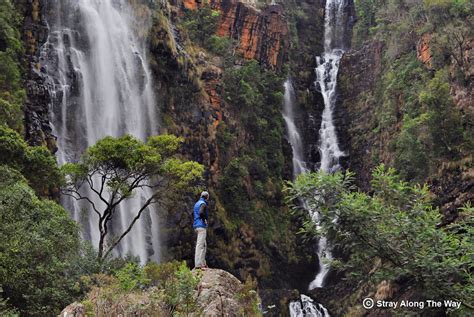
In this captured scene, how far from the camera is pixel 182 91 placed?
1117 inches

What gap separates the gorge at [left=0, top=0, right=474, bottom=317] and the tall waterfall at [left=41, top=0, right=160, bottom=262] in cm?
8

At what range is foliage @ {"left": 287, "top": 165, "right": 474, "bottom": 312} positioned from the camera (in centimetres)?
602

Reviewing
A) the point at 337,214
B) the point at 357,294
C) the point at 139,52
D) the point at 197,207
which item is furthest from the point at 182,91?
the point at 337,214

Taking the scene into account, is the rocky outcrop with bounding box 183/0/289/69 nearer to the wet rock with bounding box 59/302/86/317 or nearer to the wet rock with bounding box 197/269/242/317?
the wet rock with bounding box 197/269/242/317

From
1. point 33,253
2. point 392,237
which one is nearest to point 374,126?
point 33,253

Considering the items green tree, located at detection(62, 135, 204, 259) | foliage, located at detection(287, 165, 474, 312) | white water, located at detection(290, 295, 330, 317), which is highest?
green tree, located at detection(62, 135, 204, 259)

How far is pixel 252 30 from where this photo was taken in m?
36.4

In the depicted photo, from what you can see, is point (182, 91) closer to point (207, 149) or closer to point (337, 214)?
point (207, 149)

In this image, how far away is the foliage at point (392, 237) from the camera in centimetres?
602

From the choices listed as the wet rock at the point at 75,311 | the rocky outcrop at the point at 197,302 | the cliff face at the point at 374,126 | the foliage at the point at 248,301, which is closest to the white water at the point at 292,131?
the cliff face at the point at 374,126

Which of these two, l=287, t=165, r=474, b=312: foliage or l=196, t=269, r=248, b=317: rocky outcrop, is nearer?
l=287, t=165, r=474, b=312: foliage

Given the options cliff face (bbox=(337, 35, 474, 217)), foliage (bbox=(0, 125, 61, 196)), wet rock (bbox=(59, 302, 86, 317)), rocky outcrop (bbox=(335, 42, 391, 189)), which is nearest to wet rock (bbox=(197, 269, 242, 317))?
wet rock (bbox=(59, 302, 86, 317))

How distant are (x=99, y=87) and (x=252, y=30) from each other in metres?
16.4

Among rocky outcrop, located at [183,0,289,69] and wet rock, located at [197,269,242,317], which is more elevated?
rocky outcrop, located at [183,0,289,69]
